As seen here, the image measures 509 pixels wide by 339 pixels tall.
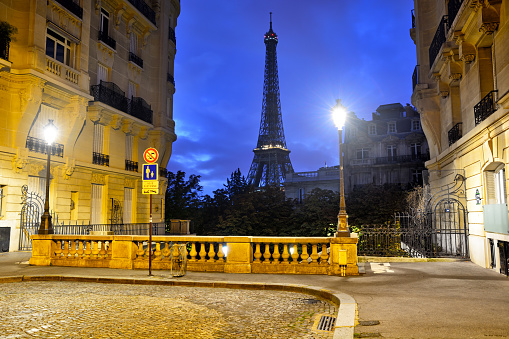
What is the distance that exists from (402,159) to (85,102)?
40668 millimetres

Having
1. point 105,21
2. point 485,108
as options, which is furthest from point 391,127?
point 485,108

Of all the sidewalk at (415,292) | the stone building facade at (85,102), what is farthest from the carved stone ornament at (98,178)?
the sidewalk at (415,292)

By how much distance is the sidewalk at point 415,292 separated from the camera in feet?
19.4

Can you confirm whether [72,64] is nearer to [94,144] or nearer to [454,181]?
[94,144]

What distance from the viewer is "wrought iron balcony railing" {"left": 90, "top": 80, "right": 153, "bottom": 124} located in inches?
1004

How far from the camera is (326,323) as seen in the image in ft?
21.4

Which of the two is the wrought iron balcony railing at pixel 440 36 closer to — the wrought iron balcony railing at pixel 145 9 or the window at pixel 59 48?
the window at pixel 59 48

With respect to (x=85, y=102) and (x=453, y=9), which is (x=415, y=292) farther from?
(x=85, y=102)

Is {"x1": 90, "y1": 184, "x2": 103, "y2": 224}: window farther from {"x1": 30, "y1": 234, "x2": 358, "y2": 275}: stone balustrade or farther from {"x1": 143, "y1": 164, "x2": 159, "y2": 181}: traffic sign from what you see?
{"x1": 143, "y1": 164, "x2": 159, "y2": 181}: traffic sign

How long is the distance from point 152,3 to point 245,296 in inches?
1197

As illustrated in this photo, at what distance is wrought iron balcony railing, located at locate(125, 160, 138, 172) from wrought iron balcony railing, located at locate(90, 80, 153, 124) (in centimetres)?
334

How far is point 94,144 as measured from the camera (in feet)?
85.5

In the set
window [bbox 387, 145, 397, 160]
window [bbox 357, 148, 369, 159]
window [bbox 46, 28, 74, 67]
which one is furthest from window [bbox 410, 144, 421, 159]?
window [bbox 46, 28, 74, 67]

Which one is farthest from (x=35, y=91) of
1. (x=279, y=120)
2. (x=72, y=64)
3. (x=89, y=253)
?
(x=279, y=120)
